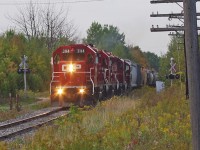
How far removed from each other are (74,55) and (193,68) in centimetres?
2049

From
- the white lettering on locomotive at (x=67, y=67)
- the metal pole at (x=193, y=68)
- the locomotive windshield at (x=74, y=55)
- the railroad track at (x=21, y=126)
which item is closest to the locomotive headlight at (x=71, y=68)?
the white lettering on locomotive at (x=67, y=67)

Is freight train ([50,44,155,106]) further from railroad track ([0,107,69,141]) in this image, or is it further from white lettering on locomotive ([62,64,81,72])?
railroad track ([0,107,69,141])

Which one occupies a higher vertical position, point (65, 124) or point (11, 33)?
point (11, 33)

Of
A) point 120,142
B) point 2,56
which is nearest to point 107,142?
point 120,142

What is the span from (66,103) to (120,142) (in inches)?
663

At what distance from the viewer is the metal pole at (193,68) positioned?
5211mm

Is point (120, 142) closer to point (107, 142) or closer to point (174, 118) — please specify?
point (107, 142)

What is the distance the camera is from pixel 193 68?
5250 millimetres

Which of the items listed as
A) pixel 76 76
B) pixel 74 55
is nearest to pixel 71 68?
pixel 76 76

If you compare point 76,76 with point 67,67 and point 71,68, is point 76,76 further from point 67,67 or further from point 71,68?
point 67,67

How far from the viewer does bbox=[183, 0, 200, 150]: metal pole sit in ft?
17.1

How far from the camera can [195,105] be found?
17.1 ft

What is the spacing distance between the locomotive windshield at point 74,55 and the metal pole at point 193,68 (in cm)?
2027

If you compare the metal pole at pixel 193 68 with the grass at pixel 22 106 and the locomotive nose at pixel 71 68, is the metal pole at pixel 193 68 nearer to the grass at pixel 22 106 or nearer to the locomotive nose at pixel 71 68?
the grass at pixel 22 106
